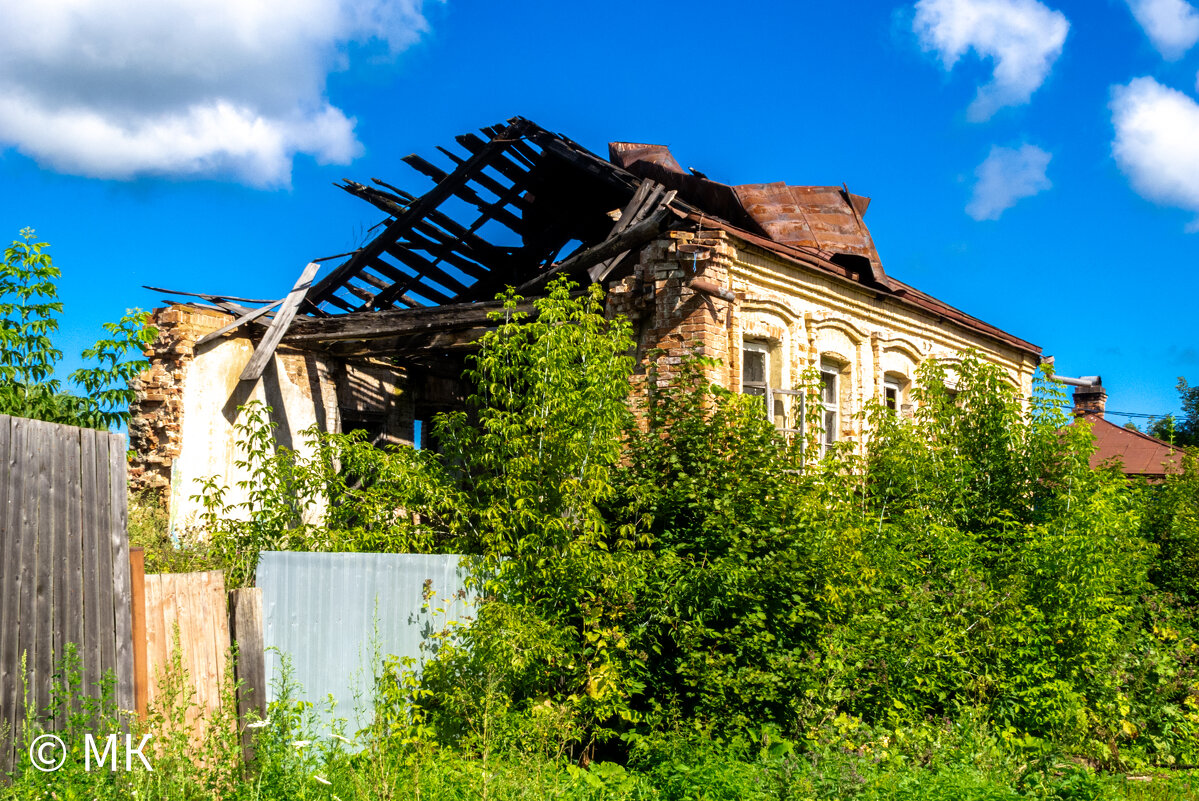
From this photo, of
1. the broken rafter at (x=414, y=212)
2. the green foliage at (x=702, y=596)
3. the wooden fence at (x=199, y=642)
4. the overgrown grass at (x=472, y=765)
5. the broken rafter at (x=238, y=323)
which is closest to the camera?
the overgrown grass at (x=472, y=765)

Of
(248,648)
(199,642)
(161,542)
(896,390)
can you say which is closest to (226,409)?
(161,542)

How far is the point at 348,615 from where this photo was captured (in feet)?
20.4

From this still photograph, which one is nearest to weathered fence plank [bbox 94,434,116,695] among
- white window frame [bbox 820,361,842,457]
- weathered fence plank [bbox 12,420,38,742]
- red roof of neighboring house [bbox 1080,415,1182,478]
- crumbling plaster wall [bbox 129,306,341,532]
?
weathered fence plank [bbox 12,420,38,742]

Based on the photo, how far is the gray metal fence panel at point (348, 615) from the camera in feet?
19.2

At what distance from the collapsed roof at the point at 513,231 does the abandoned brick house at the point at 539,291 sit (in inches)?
1.2

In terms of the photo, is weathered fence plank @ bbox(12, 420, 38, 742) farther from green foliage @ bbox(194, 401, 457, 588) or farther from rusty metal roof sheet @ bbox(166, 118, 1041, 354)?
rusty metal roof sheet @ bbox(166, 118, 1041, 354)

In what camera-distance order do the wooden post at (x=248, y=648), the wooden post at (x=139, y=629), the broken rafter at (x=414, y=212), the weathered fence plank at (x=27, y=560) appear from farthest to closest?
the broken rafter at (x=414, y=212) < the wooden post at (x=248, y=648) < the wooden post at (x=139, y=629) < the weathered fence plank at (x=27, y=560)

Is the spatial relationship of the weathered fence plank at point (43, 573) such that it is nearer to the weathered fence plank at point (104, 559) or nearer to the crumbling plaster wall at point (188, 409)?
the weathered fence plank at point (104, 559)

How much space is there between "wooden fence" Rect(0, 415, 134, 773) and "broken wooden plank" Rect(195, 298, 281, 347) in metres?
6.65

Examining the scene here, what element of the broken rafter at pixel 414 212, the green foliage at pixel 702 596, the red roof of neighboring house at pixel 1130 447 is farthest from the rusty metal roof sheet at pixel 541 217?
the red roof of neighboring house at pixel 1130 447

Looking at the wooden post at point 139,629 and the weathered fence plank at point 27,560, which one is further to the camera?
the wooden post at point 139,629

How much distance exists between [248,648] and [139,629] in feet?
2.39

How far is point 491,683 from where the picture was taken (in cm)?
600

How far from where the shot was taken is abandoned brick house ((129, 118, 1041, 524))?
33.0 feet
